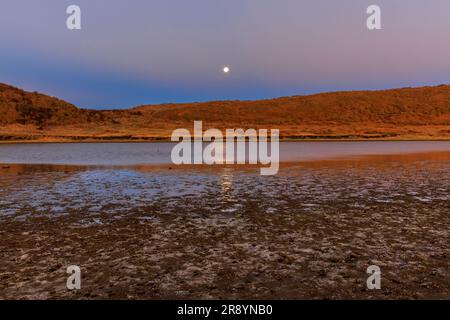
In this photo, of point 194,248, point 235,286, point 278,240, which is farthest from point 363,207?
point 235,286

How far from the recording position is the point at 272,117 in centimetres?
8444

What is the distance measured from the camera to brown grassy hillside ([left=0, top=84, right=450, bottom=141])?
6406cm

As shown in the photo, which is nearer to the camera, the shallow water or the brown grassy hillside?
the shallow water

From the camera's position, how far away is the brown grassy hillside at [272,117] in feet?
210

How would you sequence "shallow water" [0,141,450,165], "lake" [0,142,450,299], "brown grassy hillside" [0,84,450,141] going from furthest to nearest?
1. "brown grassy hillside" [0,84,450,141]
2. "shallow water" [0,141,450,165]
3. "lake" [0,142,450,299]
